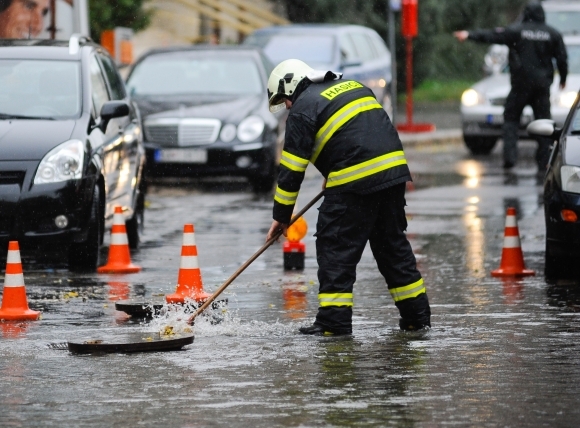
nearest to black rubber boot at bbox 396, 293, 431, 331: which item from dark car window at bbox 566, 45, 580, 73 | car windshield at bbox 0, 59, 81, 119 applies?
car windshield at bbox 0, 59, 81, 119

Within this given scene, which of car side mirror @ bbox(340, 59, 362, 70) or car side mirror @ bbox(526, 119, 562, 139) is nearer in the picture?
car side mirror @ bbox(526, 119, 562, 139)

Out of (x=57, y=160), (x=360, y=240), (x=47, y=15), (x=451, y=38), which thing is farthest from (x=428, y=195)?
(x=451, y=38)

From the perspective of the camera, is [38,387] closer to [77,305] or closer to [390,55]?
[77,305]

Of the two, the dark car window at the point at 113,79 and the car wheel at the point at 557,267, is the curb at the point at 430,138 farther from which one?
the car wheel at the point at 557,267

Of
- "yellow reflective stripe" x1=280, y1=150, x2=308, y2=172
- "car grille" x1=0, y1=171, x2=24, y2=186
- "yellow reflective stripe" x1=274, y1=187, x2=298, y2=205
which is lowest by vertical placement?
"car grille" x1=0, y1=171, x2=24, y2=186

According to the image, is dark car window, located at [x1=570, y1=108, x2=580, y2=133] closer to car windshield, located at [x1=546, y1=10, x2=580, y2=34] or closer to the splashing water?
the splashing water

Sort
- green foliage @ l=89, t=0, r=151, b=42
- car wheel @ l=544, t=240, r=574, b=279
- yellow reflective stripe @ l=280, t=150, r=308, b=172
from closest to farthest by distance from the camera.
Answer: yellow reflective stripe @ l=280, t=150, r=308, b=172
car wheel @ l=544, t=240, r=574, b=279
green foliage @ l=89, t=0, r=151, b=42

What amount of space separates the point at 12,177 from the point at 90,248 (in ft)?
2.65

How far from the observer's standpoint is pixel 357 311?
9141 mm

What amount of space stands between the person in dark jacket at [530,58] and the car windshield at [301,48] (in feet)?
12.2

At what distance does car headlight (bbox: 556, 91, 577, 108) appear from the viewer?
21.0 m

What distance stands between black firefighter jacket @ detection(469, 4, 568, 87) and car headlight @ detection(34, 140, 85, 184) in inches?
324

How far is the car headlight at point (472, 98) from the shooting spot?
21.8 meters

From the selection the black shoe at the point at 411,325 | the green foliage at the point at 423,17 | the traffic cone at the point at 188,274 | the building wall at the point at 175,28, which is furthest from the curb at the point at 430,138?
the black shoe at the point at 411,325
